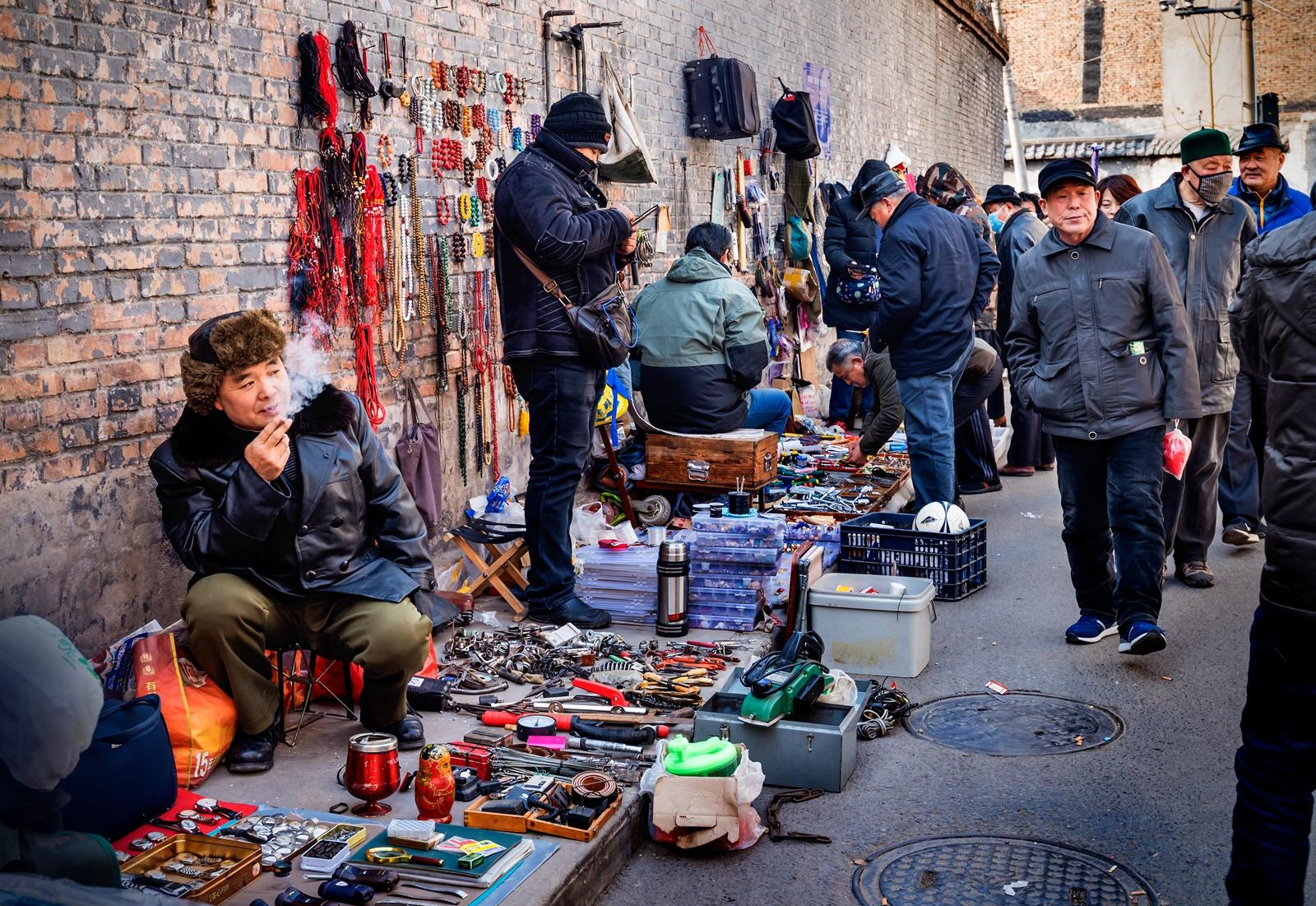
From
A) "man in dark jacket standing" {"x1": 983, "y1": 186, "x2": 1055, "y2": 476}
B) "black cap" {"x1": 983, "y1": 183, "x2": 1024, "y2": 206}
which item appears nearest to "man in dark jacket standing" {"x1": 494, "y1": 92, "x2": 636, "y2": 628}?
"man in dark jacket standing" {"x1": 983, "y1": 186, "x2": 1055, "y2": 476}

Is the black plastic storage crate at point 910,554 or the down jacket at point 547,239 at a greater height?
the down jacket at point 547,239

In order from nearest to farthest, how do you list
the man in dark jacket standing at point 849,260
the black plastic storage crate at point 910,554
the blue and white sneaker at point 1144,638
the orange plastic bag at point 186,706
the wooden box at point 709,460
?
the orange plastic bag at point 186,706, the blue and white sneaker at point 1144,638, the black plastic storage crate at point 910,554, the wooden box at point 709,460, the man in dark jacket standing at point 849,260

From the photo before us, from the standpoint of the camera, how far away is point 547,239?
6.58 meters

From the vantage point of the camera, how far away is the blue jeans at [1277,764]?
3436 mm

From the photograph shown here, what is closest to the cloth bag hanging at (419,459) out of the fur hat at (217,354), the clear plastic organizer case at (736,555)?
the clear plastic organizer case at (736,555)

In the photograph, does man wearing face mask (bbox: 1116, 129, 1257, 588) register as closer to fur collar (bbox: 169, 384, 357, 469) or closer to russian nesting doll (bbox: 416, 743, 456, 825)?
russian nesting doll (bbox: 416, 743, 456, 825)

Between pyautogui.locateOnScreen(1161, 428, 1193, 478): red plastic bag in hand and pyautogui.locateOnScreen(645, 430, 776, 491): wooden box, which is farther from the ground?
pyautogui.locateOnScreen(1161, 428, 1193, 478): red plastic bag in hand

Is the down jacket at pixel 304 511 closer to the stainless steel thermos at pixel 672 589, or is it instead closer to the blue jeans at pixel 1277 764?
the stainless steel thermos at pixel 672 589

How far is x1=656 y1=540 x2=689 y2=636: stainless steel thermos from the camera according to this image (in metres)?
6.76

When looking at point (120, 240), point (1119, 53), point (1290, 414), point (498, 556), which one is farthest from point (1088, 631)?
point (1119, 53)

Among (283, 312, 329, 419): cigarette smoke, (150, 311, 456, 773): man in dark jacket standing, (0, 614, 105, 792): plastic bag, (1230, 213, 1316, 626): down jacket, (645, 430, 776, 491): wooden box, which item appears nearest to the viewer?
(0, 614, 105, 792): plastic bag

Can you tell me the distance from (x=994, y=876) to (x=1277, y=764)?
1.11 meters

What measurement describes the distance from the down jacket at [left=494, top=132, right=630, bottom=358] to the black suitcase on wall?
513 cm

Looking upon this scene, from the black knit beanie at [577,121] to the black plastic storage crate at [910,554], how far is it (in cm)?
260
